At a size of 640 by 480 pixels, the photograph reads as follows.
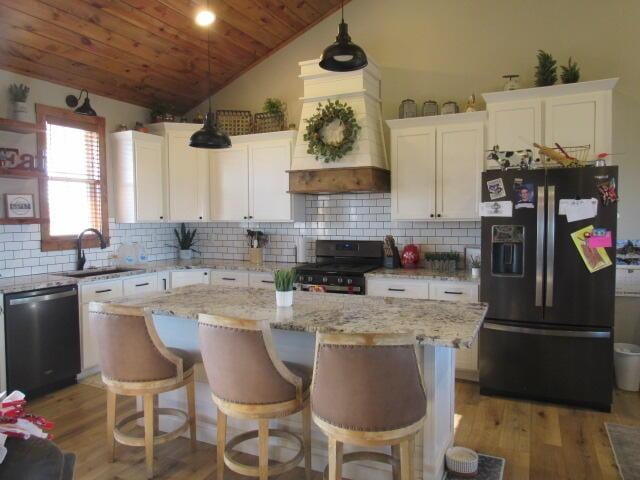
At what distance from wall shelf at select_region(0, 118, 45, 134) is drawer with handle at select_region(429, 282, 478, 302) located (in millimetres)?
3603

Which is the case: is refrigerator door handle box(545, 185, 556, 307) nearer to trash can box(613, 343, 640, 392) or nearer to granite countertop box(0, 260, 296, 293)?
trash can box(613, 343, 640, 392)

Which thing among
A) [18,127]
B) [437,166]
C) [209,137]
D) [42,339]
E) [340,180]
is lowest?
[42,339]

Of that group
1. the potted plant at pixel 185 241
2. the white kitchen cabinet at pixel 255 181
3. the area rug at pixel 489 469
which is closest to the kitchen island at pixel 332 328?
the area rug at pixel 489 469

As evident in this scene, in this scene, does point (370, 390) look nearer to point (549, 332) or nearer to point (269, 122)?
point (549, 332)

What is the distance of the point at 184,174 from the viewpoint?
5.16 metres

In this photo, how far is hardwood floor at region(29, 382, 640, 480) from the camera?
2.61 meters

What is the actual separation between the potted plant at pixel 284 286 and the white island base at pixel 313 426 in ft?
0.53

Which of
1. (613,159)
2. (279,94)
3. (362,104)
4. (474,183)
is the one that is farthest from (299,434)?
(279,94)

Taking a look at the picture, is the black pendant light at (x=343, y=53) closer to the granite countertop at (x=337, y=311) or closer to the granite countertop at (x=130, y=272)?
the granite countertop at (x=337, y=311)

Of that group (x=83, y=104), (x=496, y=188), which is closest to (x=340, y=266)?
(x=496, y=188)

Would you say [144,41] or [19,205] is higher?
[144,41]

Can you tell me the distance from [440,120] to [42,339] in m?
3.77

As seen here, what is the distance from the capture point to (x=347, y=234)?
195 inches

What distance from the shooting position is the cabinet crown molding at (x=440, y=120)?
4.02 m
